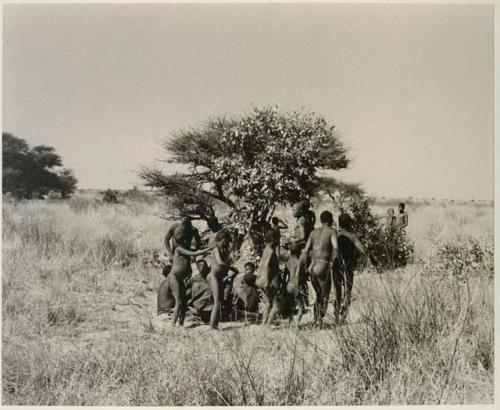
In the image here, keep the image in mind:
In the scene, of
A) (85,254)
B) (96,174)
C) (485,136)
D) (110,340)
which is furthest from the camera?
(85,254)

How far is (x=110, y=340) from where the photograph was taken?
240 inches

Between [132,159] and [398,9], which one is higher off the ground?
[398,9]

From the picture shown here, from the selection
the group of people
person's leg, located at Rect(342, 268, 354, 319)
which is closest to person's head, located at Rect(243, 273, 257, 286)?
the group of people

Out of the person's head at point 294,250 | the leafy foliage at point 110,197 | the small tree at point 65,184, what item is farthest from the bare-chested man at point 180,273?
the leafy foliage at point 110,197

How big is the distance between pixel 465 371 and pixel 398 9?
12.9ft

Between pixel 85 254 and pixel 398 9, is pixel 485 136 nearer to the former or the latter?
pixel 398 9

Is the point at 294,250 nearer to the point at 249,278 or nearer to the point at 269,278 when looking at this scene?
the point at 269,278

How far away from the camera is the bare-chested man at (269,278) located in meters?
6.52

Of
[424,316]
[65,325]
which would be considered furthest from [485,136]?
[65,325]

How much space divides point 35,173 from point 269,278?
584cm

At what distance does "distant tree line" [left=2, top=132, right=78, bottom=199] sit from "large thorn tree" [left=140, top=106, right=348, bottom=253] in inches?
66.7

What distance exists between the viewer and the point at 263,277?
6.53 meters

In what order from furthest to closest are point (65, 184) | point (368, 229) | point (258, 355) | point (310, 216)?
point (65, 184) < point (368, 229) < point (310, 216) < point (258, 355)

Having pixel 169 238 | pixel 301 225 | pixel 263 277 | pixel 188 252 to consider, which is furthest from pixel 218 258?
pixel 301 225
